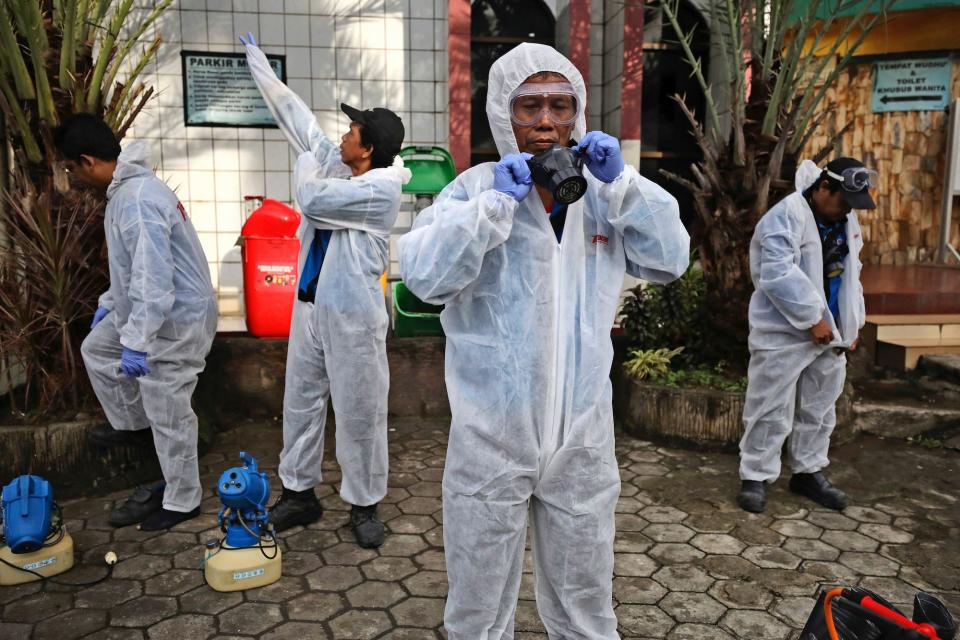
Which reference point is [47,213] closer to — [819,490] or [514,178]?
[514,178]

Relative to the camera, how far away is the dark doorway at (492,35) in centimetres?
714

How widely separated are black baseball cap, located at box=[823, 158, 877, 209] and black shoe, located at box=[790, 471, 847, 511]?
1490 millimetres

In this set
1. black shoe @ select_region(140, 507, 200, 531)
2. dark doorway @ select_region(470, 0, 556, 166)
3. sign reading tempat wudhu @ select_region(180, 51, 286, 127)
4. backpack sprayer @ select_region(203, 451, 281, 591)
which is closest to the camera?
backpack sprayer @ select_region(203, 451, 281, 591)

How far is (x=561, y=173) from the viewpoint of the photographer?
1819 mm

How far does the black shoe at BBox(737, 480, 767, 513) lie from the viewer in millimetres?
3998

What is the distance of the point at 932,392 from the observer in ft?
18.2

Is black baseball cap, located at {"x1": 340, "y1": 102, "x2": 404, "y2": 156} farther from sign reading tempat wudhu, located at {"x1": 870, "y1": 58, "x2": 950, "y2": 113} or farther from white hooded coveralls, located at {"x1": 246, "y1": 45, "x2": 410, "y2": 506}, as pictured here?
sign reading tempat wudhu, located at {"x1": 870, "y1": 58, "x2": 950, "y2": 113}

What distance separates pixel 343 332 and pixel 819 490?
272 centimetres

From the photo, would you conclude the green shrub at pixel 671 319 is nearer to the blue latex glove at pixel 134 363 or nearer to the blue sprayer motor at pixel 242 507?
the blue sprayer motor at pixel 242 507

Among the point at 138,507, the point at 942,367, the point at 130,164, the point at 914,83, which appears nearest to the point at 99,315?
the point at 130,164

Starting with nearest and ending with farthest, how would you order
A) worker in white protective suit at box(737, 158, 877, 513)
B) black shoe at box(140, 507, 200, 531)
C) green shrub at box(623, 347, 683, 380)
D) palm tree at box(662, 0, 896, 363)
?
black shoe at box(140, 507, 200, 531)
worker in white protective suit at box(737, 158, 877, 513)
palm tree at box(662, 0, 896, 363)
green shrub at box(623, 347, 683, 380)

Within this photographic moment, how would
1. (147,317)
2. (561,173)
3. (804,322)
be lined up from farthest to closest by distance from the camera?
1. (804,322)
2. (147,317)
3. (561,173)

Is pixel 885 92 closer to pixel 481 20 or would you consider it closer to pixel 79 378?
pixel 481 20

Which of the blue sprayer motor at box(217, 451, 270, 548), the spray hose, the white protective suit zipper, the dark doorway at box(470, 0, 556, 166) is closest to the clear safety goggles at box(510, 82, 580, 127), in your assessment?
the white protective suit zipper
